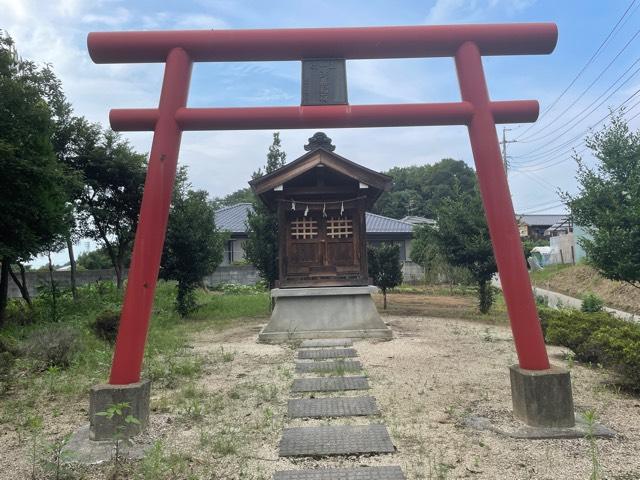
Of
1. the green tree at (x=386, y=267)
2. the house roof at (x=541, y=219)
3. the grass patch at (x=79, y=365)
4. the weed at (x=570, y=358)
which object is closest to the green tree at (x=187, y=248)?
the grass patch at (x=79, y=365)

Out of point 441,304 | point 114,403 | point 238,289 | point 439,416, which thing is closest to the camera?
point 114,403

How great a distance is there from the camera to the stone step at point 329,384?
556 centimetres

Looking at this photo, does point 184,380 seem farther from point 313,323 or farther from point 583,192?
point 583,192

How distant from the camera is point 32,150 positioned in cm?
1051

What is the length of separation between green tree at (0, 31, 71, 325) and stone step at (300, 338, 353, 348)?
7505 mm

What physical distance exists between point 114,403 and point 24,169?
839cm

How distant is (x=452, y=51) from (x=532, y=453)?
162 inches

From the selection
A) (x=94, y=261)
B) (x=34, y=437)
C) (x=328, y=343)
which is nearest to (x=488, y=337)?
(x=328, y=343)

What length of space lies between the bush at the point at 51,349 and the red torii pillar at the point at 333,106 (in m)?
4.26

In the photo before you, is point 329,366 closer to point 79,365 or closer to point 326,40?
point 79,365

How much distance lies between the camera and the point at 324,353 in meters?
8.02

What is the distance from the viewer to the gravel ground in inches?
131

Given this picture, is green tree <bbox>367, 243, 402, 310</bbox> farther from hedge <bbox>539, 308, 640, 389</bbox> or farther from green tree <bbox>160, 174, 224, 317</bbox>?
hedge <bbox>539, 308, 640, 389</bbox>

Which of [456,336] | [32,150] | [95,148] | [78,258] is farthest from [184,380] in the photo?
[78,258]
